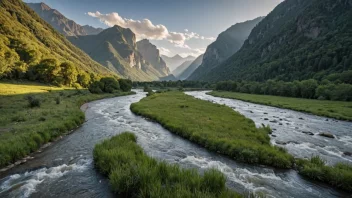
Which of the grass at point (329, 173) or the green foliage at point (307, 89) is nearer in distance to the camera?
the grass at point (329, 173)

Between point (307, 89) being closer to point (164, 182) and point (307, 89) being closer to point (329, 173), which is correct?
point (329, 173)

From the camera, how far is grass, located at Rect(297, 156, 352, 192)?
13742 millimetres

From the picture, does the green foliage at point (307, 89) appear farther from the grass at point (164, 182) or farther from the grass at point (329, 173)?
the grass at point (164, 182)

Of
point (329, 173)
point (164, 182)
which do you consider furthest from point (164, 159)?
point (329, 173)

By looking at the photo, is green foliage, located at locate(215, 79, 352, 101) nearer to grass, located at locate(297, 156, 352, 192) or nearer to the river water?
the river water

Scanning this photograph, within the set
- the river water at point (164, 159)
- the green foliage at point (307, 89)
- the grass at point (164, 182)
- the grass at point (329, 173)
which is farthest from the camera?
the green foliage at point (307, 89)

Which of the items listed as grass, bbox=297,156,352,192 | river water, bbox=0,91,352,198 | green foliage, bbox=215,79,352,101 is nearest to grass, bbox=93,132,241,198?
river water, bbox=0,91,352,198

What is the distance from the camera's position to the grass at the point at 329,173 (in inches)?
541

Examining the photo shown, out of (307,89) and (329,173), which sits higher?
(307,89)

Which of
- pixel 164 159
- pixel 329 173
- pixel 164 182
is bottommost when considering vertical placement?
pixel 164 159

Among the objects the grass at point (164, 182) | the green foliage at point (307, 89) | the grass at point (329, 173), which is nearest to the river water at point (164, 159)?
the grass at point (329, 173)

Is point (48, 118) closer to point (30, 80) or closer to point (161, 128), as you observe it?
point (161, 128)

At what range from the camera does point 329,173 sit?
1452 centimetres

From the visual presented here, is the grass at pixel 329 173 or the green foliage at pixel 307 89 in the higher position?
the green foliage at pixel 307 89
